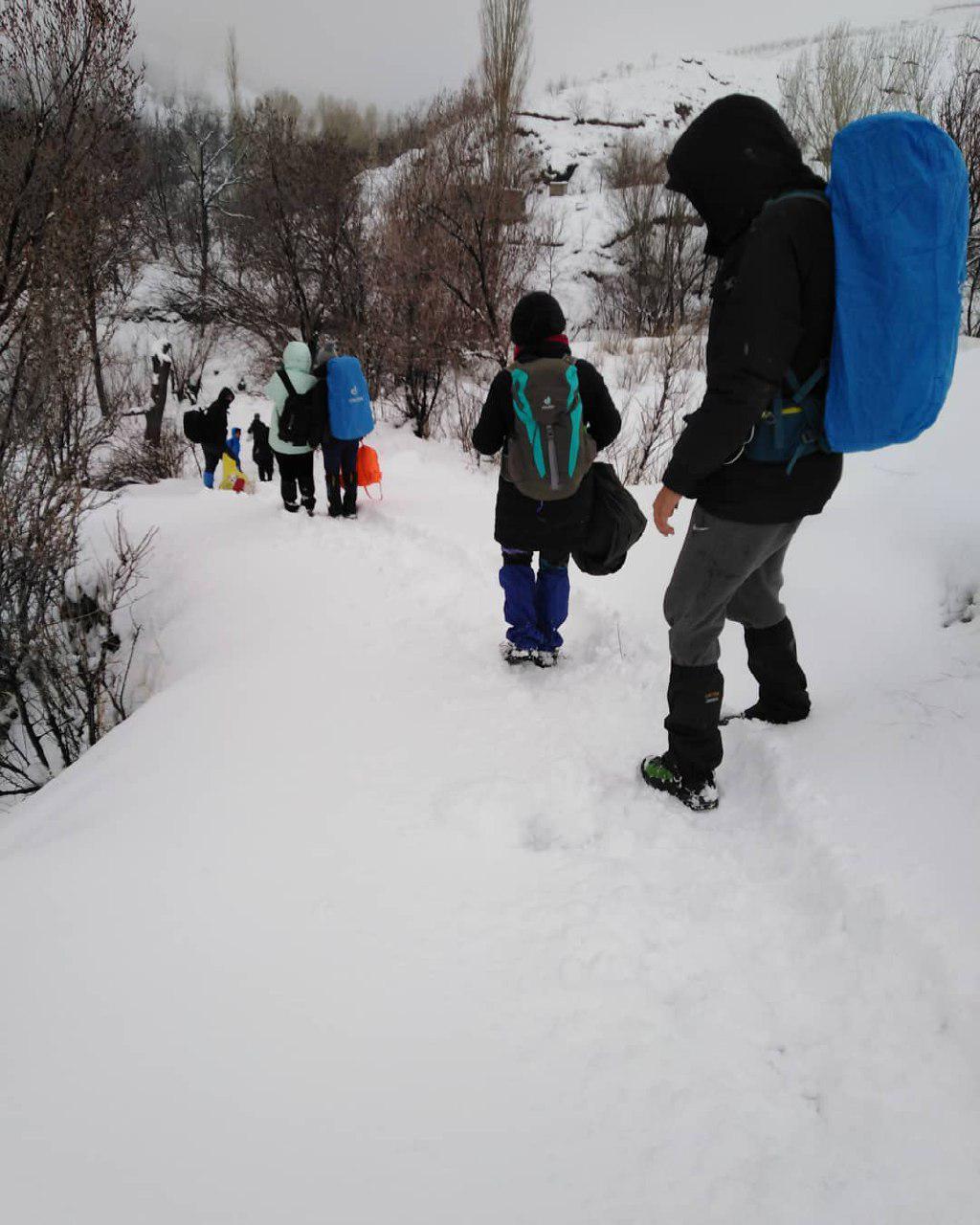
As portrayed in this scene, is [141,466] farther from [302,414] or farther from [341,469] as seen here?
[302,414]

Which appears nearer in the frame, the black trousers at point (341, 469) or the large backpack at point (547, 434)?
the large backpack at point (547, 434)

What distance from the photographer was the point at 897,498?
12.7 feet

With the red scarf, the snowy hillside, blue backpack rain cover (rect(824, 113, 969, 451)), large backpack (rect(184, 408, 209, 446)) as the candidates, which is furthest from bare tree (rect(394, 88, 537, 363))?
the snowy hillside

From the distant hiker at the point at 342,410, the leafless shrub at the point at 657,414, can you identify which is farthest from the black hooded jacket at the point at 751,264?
the leafless shrub at the point at 657,414

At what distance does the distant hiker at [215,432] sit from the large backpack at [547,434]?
7794 mm

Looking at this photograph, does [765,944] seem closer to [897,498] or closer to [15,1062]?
[15,1062]

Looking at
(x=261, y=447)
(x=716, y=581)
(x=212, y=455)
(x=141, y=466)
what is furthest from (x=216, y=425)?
(x=716, y=581)

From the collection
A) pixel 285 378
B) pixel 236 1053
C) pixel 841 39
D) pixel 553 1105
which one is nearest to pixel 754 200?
pixel 553 1105

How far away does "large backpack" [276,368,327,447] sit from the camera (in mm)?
5402

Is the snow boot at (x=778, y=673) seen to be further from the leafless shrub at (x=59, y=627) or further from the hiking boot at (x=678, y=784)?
the leafless shrub at (x=59, y=627)

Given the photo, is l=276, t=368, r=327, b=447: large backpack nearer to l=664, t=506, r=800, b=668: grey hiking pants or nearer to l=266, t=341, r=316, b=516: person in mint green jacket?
l=266, t=341, r=316, b=516: person in mint green jacket

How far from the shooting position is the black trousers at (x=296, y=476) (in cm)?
582

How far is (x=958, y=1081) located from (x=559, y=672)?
214 cm

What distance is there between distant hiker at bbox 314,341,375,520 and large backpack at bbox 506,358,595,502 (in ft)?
9.37
